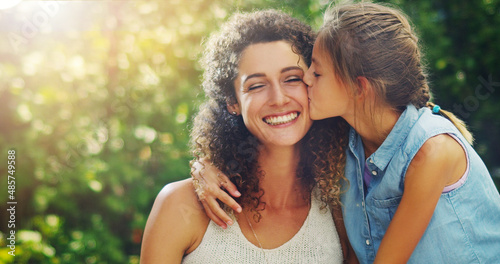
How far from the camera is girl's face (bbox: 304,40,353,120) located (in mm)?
2066

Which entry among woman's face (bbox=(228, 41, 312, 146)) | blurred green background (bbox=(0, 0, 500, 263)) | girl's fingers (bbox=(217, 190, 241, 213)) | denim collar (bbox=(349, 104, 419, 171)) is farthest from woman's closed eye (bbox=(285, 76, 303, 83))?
Answer: blurred green background (bbox=(0, 0, 500, 263))

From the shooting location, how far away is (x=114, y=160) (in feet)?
9.51

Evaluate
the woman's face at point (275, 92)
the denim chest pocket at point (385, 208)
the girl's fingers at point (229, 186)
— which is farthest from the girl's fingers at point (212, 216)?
the denim chest pocket at point (385, 208)

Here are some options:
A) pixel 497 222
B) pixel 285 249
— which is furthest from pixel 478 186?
pixel 285 249

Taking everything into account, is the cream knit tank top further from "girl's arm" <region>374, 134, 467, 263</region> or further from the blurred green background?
the blurred green background

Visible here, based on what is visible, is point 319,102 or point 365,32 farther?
point 319,102

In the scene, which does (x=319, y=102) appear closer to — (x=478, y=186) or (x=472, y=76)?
(x=478, y=186)

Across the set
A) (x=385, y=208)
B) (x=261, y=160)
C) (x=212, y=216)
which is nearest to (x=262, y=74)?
(x=261, y=160)

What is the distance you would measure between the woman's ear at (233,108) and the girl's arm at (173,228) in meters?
0.48

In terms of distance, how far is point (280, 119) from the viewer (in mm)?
2086

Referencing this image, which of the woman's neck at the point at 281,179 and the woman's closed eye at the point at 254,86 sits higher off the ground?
the woman's closed eye at the point at 254,86

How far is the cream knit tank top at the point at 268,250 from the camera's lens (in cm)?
208

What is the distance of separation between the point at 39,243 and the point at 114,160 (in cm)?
70

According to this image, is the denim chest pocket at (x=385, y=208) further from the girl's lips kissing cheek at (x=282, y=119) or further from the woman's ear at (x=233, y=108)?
the woman's ear at (x=233, y=108)
